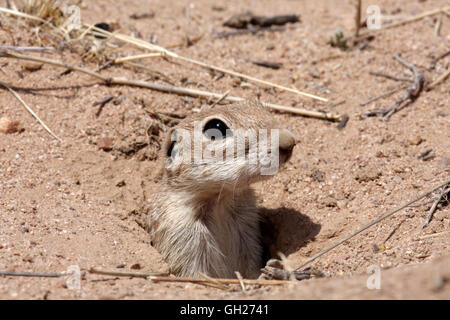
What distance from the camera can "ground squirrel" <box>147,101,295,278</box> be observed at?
176 inches

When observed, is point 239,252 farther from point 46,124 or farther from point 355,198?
point 46,124

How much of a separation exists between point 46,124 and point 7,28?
1.40 m

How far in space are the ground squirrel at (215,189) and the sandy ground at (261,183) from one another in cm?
34

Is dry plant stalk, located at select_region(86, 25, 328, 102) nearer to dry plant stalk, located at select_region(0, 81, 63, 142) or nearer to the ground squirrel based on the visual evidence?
dry plant stalk, located at select_region(0, 81, 63, 142)

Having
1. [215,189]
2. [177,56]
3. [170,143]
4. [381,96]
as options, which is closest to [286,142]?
[215,189]

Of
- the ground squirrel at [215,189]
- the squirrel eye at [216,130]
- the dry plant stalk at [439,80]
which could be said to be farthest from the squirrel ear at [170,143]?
the dry plant stalk at [439,80]

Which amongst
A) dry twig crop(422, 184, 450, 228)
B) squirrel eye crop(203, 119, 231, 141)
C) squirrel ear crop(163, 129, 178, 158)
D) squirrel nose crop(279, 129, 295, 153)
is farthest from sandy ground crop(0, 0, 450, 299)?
squirrel eye crop(203, 119, 231, 141)

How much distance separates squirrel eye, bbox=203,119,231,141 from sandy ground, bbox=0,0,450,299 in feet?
3.81

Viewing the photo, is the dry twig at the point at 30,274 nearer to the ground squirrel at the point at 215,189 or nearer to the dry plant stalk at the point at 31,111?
the ground squirrel at the point at 215,189

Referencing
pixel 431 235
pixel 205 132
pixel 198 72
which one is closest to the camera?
pixel 431 235

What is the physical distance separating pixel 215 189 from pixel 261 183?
48.5 inches

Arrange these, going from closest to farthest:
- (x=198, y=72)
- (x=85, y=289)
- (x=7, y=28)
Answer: (x=85, y=289) < (x=7, y=28) < (x=198, y=72)

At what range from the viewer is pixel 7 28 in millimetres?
6246
